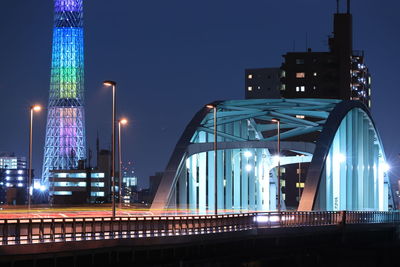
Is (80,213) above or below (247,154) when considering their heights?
below

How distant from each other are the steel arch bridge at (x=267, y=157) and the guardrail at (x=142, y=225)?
29.5 feet

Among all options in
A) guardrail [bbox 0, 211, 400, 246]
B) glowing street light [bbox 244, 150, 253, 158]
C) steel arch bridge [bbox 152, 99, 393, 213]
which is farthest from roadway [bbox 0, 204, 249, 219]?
guardrail [bbox 0, 211, 400, 246]

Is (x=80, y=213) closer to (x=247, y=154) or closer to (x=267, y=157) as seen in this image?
(x=247, y=154)

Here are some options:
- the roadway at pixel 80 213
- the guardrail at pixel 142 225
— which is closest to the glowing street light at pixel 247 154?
the roadway at pixel 80 213

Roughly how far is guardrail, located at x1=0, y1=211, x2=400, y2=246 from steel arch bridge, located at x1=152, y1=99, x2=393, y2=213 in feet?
29.5

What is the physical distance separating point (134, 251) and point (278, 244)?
17.9 metres

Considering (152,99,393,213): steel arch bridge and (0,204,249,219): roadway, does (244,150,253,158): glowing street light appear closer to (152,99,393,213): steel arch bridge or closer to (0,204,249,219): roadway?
(152,99,393,213): steel arch bridge

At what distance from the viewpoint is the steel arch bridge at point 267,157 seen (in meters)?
79.9

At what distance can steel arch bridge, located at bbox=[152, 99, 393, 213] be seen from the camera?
79.9 meters

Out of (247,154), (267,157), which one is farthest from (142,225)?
(267,157)

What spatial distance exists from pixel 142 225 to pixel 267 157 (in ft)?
163

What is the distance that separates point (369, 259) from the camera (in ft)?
235

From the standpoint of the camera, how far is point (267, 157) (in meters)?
96.6

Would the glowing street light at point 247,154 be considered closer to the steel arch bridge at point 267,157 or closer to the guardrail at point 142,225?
the steel arch bridge at point 267,157
